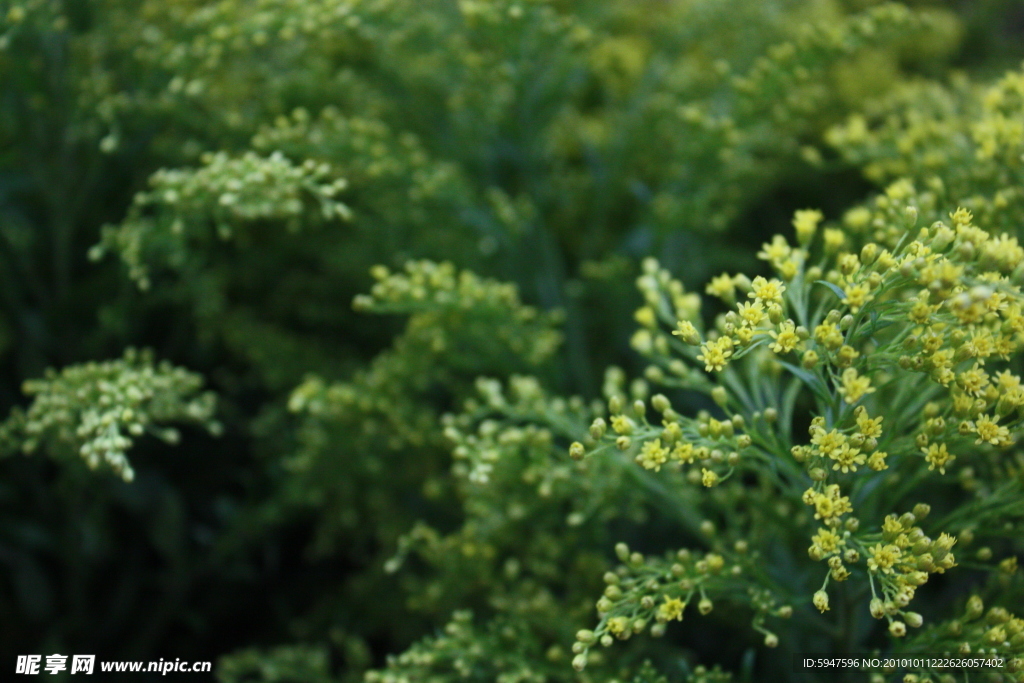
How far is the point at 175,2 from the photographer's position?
4.46 ft

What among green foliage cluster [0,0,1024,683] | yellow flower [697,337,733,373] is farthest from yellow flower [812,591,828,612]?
yellow flower [697,337,733,373]

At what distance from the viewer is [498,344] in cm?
120

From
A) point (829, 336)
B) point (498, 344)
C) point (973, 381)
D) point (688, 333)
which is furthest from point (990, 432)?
point (498, 344)

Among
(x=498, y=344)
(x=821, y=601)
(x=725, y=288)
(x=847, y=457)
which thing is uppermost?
(x=498, y=344)

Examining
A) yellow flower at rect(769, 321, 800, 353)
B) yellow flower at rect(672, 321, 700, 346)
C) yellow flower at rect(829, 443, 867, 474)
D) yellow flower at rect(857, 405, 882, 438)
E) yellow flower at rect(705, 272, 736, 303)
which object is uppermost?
yellow flower at rect(705, 272, 736, 303)

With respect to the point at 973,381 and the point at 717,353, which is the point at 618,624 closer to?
the point at 717,353

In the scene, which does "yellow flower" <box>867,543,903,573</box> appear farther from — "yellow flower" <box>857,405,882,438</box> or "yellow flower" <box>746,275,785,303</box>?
"yellow flower" <box>746,275,785,303</box>

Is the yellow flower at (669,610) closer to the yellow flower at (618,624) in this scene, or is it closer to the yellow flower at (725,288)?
the yellow flower at (618,624)

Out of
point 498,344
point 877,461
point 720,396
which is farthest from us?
point 498,344

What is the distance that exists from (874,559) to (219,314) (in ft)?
3.72

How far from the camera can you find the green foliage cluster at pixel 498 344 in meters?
0.79

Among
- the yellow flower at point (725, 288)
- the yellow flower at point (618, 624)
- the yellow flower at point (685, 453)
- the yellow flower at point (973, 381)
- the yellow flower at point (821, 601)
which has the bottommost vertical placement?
the yellow flower at point (821, 601)

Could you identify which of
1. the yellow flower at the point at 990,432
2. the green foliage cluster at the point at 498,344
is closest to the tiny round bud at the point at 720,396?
the green foliage cluster at the point at 498,344

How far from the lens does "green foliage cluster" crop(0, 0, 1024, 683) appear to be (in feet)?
2.59
